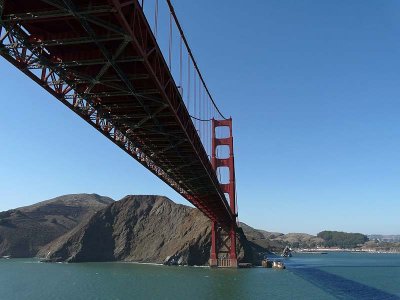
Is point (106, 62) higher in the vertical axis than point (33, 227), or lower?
higher

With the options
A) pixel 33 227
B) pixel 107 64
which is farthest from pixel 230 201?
pixel 33 227

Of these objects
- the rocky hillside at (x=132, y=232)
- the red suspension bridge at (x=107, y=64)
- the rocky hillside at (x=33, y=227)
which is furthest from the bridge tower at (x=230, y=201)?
the rocky hillside at (x=33, y=227)

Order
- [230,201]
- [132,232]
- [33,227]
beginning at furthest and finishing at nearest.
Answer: [33,227], [132,232], [230,201]

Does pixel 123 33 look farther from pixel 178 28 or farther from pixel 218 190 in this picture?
pixel 218 190

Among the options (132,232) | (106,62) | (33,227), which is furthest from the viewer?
(33,227)

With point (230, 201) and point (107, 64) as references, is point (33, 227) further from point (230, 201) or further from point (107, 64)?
point (107, 64)

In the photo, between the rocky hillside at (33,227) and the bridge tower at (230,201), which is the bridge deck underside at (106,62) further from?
the rocky hillside at (33,227)
